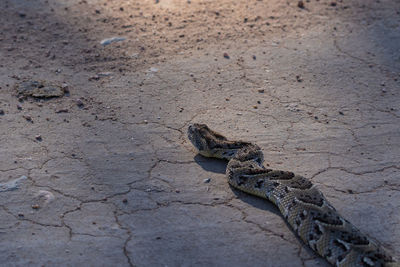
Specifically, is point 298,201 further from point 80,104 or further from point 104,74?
point 104,74

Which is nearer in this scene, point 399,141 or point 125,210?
point 125,210

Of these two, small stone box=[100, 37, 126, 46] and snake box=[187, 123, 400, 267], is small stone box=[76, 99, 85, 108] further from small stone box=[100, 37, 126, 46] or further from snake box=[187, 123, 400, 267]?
small stone box=[100, 37, 126, 46]

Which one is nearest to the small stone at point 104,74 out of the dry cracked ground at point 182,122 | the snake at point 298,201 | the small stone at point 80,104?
the dry cracked ground at point 182,122

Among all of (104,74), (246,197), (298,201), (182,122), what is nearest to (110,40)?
(104,74)

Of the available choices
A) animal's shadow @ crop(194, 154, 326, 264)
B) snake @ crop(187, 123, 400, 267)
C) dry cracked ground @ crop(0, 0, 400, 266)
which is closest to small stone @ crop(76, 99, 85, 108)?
dry cracked ground @ crop(0, 0, 400, 266)

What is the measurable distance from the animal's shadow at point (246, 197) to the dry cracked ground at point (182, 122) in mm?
21

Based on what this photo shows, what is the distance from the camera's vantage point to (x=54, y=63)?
25.0 ft

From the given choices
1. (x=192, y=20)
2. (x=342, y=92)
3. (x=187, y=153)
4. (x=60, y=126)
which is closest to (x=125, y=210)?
(x=187, y=153)

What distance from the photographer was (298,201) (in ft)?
15.7

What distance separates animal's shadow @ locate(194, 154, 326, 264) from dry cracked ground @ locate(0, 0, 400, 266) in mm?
21

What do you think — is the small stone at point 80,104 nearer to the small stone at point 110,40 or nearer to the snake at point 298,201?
the snake at point 298,201

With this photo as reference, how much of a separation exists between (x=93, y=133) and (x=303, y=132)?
2.41m

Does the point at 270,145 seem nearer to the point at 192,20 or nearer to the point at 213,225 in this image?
the point at 213,225

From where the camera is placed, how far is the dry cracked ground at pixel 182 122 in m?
4.62
